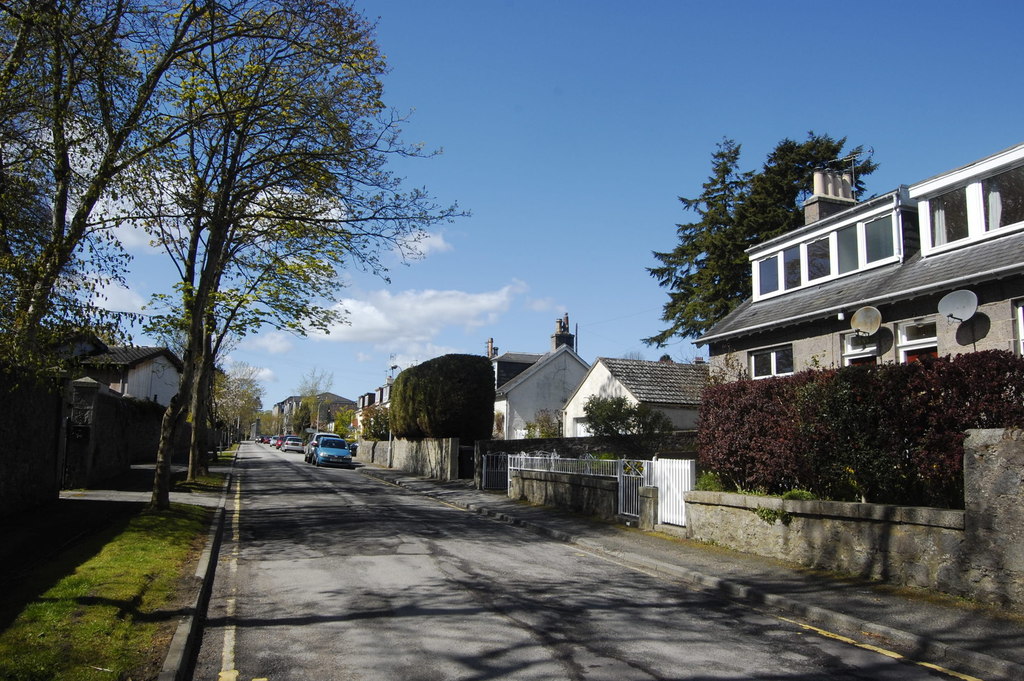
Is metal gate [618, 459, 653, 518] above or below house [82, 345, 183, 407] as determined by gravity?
below

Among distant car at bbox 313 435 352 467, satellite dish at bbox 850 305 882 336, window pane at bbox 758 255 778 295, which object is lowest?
distant car at bbox 313 435 352 467

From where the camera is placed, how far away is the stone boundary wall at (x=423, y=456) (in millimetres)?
31625

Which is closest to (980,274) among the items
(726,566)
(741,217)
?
(726,566)

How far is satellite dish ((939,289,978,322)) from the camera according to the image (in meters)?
14.8

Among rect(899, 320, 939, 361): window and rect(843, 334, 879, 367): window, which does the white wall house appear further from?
rect(899, 320, 939, 361): window

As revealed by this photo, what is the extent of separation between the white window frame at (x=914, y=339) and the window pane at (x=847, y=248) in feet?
11.8

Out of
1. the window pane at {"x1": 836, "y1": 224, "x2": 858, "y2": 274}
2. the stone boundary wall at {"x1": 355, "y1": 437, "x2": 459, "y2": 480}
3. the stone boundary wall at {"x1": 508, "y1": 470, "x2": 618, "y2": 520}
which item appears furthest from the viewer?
the stone boundary wall at {"x1": 355, "y1": 437, "x2": 459, "y2": 480}

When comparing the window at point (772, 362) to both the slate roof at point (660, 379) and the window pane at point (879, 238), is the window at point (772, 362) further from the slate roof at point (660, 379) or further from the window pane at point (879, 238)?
the slate roof at point (660, 379)

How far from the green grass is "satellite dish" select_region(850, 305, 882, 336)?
14.7 meters

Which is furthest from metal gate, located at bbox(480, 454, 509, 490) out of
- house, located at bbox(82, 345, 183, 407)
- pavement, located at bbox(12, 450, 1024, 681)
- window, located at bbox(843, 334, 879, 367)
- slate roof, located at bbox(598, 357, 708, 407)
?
house, located at bbox(82, 345, 183, 407)

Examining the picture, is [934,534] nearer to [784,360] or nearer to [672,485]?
[672,485]

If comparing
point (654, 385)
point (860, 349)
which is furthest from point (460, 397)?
point (860, 349)

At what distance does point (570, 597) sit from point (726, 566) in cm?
307

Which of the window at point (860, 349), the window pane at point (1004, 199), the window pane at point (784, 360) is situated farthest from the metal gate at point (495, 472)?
the window pane at point (1004, 199)
